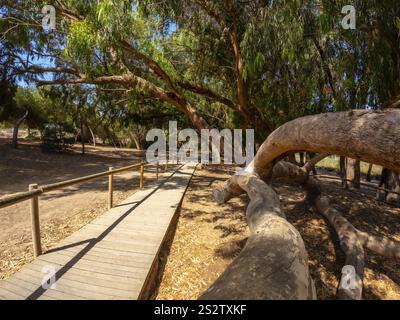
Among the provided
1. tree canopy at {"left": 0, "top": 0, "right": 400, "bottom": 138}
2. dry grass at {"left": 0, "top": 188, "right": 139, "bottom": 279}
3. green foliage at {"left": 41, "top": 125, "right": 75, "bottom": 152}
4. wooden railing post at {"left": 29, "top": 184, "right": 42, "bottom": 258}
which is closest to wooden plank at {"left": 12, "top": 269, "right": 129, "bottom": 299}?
wooden railing post at {"left": 29, "top": 184, "right": 42, "bottom": 258}

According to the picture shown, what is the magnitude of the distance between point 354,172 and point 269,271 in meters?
13.0

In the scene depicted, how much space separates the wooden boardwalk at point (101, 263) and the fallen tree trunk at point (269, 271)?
169 cm

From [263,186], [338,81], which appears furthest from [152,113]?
[263,186]

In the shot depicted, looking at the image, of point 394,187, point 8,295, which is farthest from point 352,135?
point 394,187

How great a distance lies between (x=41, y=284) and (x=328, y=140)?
358cm

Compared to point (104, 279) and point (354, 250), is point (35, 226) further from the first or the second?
point (354, 250)

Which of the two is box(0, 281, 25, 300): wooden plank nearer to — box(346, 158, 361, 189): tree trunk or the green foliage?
box(346, 158, 361, 189): tree trunk

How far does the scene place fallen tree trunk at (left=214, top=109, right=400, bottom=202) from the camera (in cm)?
186

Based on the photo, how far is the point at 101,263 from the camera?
3.37m

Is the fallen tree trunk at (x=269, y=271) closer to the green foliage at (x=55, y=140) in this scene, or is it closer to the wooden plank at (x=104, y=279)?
the wooden plank at (x=104, y=279)

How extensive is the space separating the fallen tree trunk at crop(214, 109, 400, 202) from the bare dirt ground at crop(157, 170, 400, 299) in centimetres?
234

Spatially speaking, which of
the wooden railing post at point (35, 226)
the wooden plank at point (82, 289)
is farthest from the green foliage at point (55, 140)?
the wooden plank at point (82, 289)

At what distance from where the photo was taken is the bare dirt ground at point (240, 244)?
12.4 feet
